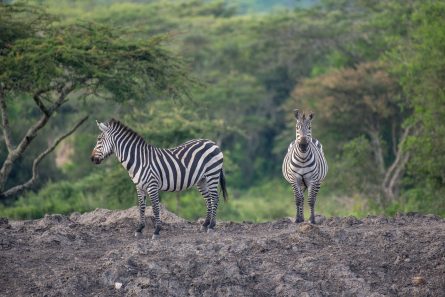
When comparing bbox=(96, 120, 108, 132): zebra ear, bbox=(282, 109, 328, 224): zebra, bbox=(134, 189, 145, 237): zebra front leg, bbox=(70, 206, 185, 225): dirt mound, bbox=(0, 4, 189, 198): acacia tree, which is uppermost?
bbox=(0, 4, 189, 198): acacia tree

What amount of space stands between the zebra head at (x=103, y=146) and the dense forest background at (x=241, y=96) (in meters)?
4.49

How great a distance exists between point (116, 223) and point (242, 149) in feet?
93.8

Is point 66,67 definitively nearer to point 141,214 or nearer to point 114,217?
point 114,217

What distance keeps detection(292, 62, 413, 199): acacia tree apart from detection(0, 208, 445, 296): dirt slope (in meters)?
19.0

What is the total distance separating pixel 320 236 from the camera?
14.8m

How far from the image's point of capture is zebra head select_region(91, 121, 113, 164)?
629 inches

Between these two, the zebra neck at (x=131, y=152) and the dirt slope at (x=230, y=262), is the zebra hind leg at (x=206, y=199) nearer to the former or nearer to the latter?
the dirt slope at (x=230, y=262)

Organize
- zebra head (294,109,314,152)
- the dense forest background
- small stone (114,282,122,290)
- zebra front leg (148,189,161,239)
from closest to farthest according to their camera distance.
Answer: small stone (114,282,122,290) < zebra front leg (148,189,161,239) < zebra head (294,109,314,152) < the dense forest background

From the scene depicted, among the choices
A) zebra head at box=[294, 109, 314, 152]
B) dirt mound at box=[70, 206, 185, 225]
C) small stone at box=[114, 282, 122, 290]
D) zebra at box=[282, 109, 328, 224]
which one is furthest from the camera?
dirt mound at box=[70, 206, 185, 225]

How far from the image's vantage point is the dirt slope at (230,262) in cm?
1308

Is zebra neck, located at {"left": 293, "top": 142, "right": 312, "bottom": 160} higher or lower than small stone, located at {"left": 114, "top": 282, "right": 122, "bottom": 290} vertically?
higher

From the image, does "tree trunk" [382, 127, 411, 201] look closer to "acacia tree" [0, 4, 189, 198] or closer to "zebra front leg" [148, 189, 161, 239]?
"acacia tree" [0, 4, 189, 198]

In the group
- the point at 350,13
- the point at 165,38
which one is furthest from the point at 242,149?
the point at 165,38

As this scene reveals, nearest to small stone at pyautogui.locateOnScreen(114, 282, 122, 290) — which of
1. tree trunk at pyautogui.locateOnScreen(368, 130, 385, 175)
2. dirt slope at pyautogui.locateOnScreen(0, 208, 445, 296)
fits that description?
dirt slope at pyautogui.locateOnScreen(0, 208, 445, 296)
